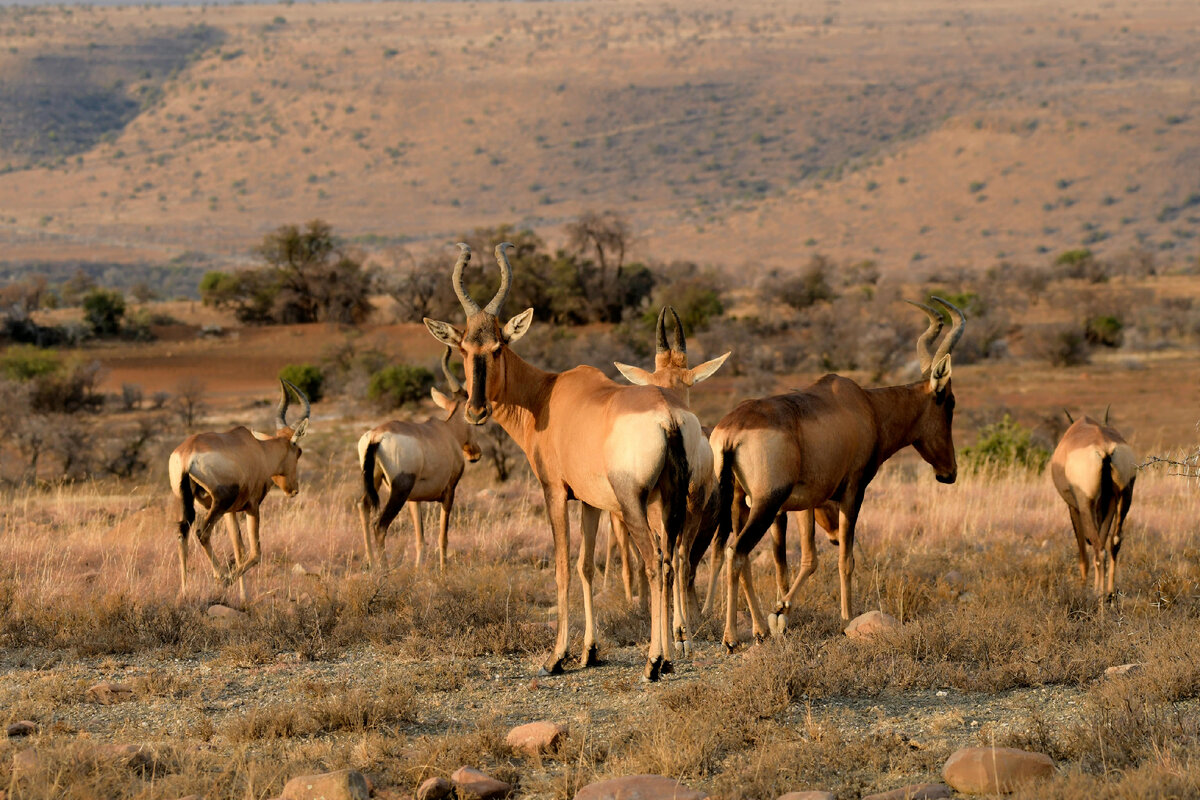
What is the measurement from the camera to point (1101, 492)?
31.5 ft

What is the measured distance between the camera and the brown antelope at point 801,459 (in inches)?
318

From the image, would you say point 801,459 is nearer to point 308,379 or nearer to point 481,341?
point 481,341

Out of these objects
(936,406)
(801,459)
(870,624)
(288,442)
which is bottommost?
(870,624)

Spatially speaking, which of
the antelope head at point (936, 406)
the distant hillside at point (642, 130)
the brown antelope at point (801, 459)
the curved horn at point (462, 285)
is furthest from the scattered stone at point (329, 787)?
the distant hillside at point (642, 130)

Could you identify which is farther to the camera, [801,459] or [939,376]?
[939,376]

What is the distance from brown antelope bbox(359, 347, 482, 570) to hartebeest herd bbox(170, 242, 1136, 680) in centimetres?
2

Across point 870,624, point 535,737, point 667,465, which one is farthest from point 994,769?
point 870,624

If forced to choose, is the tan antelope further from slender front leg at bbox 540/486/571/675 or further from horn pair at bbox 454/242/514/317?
horn pair at bbox 454/242/514/317

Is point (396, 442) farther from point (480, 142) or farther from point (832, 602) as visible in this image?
point (480, 142)

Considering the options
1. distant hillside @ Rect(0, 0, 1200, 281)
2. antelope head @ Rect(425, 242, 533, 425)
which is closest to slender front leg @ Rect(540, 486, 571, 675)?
antelope head @ Rect(425, 242, 533, 425)

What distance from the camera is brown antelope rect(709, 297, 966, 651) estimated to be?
8.08 meters

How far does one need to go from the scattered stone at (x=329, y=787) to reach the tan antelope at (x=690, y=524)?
2567 millimetres

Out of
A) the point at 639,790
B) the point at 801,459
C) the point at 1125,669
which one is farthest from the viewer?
the point at 801,459

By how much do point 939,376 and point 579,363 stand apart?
2303 centimetres
